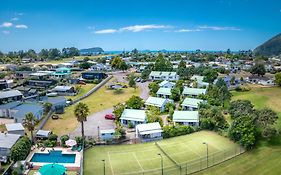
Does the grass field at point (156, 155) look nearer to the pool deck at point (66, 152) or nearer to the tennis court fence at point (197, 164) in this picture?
the tennis court fence at point (197, 164)

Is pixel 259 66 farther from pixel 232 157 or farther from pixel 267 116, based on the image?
pixel 232 157

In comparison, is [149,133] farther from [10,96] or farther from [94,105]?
[10,96]

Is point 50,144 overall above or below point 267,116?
below

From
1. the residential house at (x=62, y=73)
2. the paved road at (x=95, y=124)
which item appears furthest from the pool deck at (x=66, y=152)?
the residential house at (x=62, y=73)

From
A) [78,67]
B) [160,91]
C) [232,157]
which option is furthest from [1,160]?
[78,67]

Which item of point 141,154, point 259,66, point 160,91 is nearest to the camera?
point 141,154

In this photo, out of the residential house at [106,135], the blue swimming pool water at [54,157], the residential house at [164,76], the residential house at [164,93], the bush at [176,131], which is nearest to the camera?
the blue swimming pool water at [54,157]

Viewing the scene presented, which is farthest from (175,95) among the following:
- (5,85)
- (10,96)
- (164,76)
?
(5,85)
